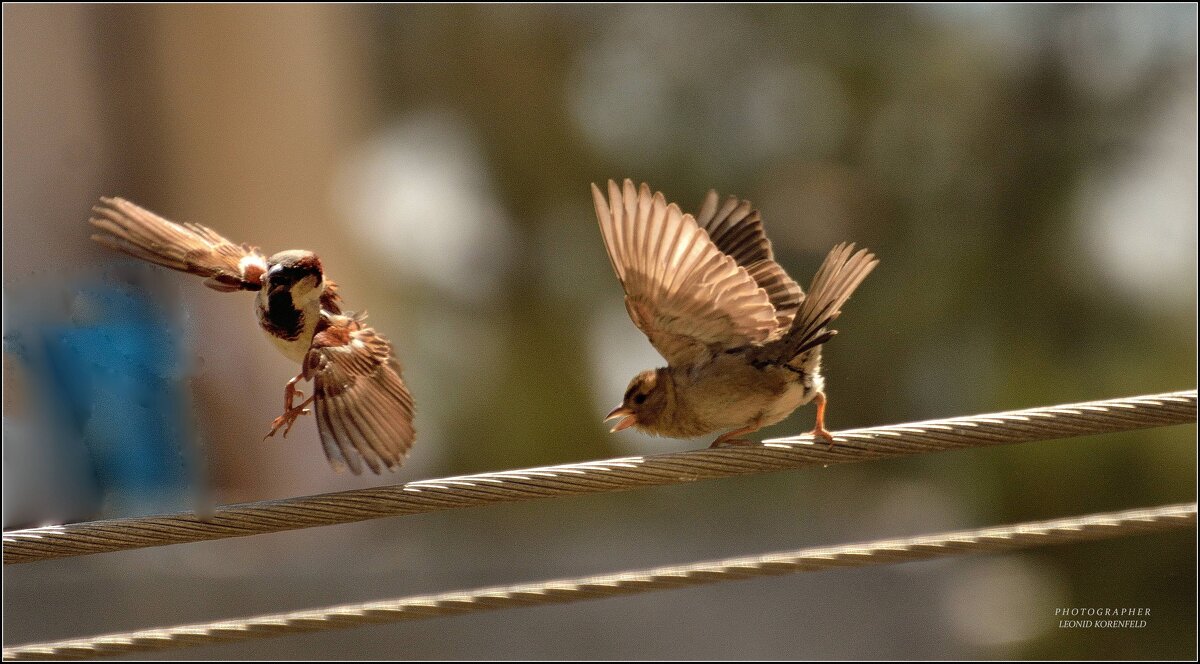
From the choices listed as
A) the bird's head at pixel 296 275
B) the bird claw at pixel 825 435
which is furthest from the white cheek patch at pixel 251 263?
the bird claw at pixel 825 435

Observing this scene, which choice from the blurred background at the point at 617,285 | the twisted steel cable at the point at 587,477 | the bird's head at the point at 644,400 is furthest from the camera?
the blurred background at the point at 617,285

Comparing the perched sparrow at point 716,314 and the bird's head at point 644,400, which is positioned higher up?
the perched sparrow at point 716,314

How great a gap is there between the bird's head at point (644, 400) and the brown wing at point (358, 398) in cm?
80

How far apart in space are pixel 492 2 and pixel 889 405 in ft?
21.3

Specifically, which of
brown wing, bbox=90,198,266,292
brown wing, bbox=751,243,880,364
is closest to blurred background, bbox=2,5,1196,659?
brown wing, bbox=90,198,266,292

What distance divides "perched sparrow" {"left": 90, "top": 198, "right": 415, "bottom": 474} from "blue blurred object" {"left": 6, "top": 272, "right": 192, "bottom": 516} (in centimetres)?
33

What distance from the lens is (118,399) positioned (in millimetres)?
2666

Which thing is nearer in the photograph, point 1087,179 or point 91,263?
point 91,263

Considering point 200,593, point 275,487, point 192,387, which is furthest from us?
point 200,593

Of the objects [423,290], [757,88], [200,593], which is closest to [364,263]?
[423,290]

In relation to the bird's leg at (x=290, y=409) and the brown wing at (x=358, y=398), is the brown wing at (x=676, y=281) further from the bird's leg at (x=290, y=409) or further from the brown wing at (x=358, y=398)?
the bird's leg at (x=290, y=409)

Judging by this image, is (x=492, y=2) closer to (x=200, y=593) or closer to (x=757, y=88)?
(x=757, y=88)

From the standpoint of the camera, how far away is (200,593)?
11.1 meters

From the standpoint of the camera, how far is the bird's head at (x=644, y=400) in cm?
357
